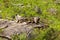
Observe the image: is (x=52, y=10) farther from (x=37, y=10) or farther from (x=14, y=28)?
(x=14, y=28)

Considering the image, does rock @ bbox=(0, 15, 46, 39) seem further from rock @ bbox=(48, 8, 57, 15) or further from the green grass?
rock @ bbox=(48, 8, 57, 15)

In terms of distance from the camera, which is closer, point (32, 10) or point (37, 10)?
point (37, 10)

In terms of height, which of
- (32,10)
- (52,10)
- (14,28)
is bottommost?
(52,10)

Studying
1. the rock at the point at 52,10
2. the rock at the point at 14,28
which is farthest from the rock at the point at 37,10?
the rock at the point at 14,28

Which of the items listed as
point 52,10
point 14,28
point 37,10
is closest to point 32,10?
point 37,10

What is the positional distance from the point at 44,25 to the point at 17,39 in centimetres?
239

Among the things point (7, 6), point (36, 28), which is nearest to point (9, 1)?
point (7, 6)

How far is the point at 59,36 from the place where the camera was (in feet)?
34.2

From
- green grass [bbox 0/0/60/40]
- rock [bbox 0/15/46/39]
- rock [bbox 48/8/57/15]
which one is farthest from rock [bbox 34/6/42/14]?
rock [bbox 0/15/46/39]

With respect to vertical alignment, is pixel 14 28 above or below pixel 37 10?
above

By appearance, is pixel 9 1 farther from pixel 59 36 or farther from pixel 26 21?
pixel 59 36

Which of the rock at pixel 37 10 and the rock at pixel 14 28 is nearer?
the rock at pixel 14 28

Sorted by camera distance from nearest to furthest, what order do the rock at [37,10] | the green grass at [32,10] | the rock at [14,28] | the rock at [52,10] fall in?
the rock at [14,28]
the green grass at [32,10]
the rock at [37,10]
the rock at [52,10]

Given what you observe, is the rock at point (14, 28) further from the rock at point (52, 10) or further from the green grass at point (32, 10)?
the rock at point (52, 10)
